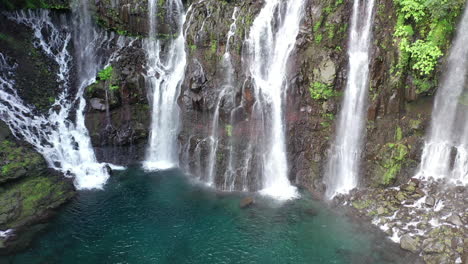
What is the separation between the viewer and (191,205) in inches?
653

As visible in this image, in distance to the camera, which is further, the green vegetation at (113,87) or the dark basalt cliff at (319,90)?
the green vegetation at (113,87)

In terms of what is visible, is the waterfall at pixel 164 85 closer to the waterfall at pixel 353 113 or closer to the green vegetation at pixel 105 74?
→ the green vegetation at pixel 105 74

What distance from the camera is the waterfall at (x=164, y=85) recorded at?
21.1 m

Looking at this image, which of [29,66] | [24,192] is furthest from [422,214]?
[29,66]

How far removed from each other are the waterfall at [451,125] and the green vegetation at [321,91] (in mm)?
5296

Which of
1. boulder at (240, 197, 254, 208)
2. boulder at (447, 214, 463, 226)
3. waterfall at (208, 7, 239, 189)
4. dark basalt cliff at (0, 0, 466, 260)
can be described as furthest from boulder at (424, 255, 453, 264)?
waterfall at (208, 7, 239, 189)

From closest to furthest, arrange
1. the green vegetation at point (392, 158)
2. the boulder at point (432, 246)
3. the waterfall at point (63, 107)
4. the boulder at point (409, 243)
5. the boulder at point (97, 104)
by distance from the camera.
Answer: the boulder at point (432, 246) < the boulder at point (409, 243) < the green vegetation at point (392, 158) < the waterfall at point (63, 107) < the boulder at point (97, 104)

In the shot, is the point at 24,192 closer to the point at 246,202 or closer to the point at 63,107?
the point at 63,107

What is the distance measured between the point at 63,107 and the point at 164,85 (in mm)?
6628

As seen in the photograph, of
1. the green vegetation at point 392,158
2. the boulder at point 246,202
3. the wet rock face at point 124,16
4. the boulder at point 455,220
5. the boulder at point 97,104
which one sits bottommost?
the boulder at point 246,202

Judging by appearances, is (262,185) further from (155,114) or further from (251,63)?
(155,114)

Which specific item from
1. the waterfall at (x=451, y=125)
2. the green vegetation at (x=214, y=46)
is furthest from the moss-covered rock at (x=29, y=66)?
the waterfall at (x=451, y=125)

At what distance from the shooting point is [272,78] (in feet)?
59.2

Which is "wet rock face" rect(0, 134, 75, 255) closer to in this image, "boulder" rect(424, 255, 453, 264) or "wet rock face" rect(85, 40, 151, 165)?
"wet rock face" rect(85, 40, 151, 165)
